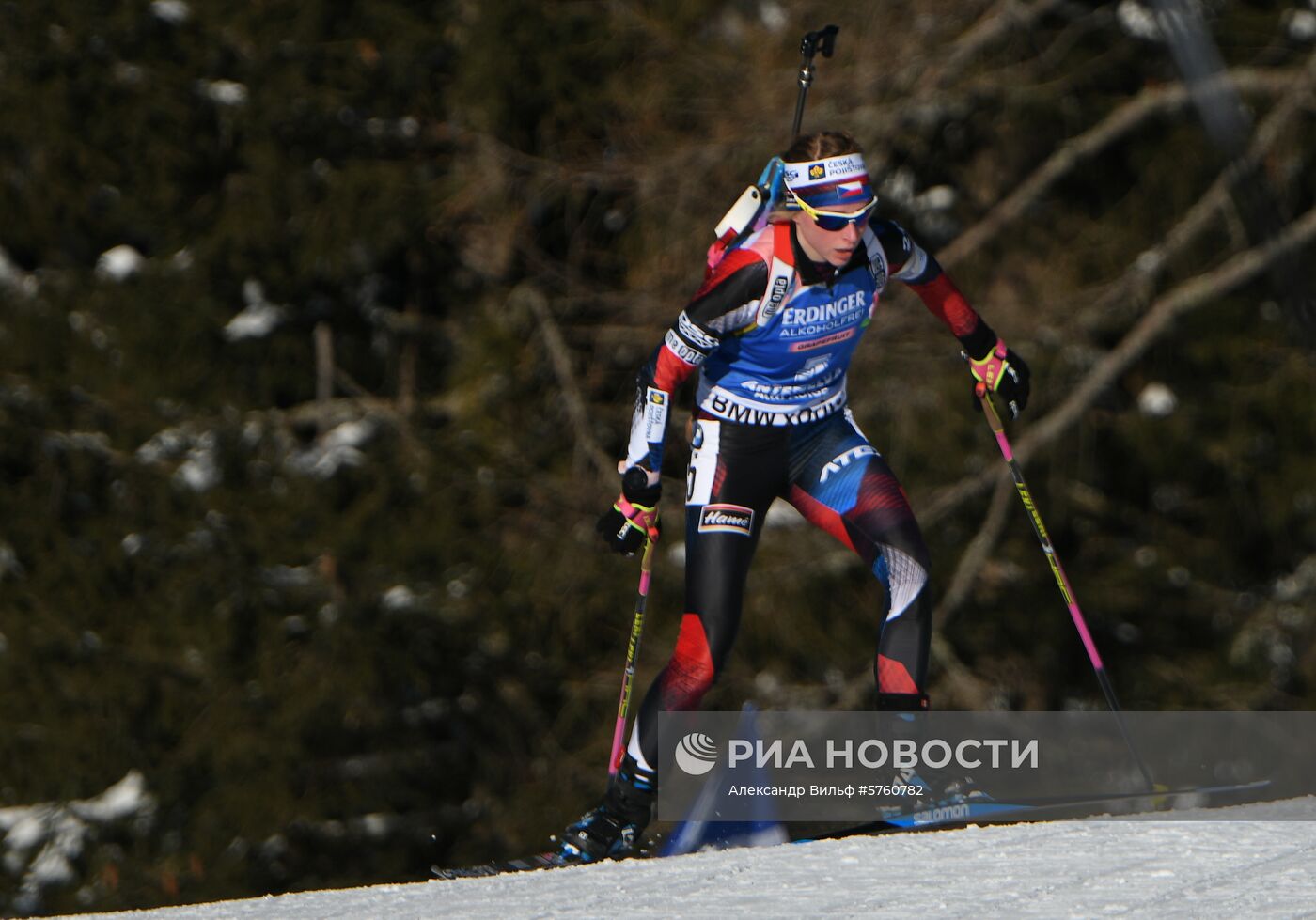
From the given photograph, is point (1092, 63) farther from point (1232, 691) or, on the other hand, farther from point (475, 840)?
point (475, 840)

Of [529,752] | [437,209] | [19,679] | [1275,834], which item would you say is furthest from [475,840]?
[1275,834]

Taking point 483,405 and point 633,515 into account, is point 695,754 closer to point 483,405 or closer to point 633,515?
point 633,515

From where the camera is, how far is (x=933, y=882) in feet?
12.8

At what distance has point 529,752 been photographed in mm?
13641

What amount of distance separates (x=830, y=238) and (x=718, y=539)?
0.93 m

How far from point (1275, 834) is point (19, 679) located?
11.2 metres

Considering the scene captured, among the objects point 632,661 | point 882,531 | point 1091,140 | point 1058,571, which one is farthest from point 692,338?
point 1091,140

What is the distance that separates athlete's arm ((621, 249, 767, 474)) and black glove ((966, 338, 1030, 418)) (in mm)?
900

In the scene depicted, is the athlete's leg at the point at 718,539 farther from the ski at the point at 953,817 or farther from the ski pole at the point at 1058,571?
the ski pole at the point at 1058,571

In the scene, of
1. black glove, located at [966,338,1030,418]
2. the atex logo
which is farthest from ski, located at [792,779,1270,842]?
black glove, located at [966,338,1030,418]

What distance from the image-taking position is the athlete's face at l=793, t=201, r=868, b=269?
15.1 feet

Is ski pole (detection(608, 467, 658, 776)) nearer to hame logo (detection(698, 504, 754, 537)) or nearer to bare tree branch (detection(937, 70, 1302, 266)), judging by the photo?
hame logo (detection(698, 504, 754, 537))

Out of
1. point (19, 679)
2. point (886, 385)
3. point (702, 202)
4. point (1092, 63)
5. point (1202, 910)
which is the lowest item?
point (1202, 910)

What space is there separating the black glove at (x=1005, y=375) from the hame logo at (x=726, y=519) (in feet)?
2.85
